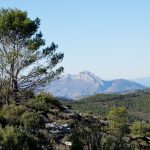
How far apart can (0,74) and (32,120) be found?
14.4m

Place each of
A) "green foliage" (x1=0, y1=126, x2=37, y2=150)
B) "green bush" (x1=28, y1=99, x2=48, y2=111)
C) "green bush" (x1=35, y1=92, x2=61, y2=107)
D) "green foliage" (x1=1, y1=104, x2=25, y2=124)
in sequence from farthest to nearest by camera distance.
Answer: "green bush" (x1=35, y1=92, x2=61, y2=107) → "green bush" (x1=28, y1=99, x2=48, y2=111) → "green foliage" (x1=1, y1=104, x2=25, y2=124) → "green foliage" (x1=0, y1=126, x2=37, y2=150)

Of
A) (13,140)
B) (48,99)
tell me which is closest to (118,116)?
(48,99)

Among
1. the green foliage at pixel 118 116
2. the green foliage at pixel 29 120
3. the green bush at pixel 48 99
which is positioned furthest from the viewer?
the green foliage at pixel 118 116

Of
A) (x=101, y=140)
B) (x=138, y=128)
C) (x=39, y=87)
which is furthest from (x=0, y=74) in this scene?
(x=138, y=128)

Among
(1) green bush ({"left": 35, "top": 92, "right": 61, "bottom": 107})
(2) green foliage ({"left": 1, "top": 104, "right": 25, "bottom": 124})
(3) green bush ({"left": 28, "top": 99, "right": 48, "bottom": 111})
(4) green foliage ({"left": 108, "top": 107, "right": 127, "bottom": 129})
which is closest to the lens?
(2) green foliage ({"left": 1, "top": 104, "right": 25, "bottom": 124})

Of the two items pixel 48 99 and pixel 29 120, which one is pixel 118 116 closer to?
pixel 48 99

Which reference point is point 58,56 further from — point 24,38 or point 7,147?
point 7,147

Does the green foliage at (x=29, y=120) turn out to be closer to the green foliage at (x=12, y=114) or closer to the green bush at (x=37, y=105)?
the green foliage at (x=12, y=114)

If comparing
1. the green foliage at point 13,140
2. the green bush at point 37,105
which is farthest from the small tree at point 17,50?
the green foliage at point 13,140

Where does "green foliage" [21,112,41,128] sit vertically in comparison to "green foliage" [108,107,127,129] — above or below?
above

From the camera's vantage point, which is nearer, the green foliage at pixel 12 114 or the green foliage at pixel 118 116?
the green foliage at pixel 12 114

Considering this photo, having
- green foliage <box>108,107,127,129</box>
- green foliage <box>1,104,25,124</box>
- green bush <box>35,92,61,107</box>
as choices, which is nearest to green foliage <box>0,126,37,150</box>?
green foliage <box>1,104,25,124</box>

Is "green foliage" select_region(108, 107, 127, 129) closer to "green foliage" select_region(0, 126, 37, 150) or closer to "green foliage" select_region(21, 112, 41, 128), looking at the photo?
"green foliage" select_region(21, 112, 41, 128)

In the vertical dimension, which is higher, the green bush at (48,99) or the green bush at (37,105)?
the green bush at (48,99)
